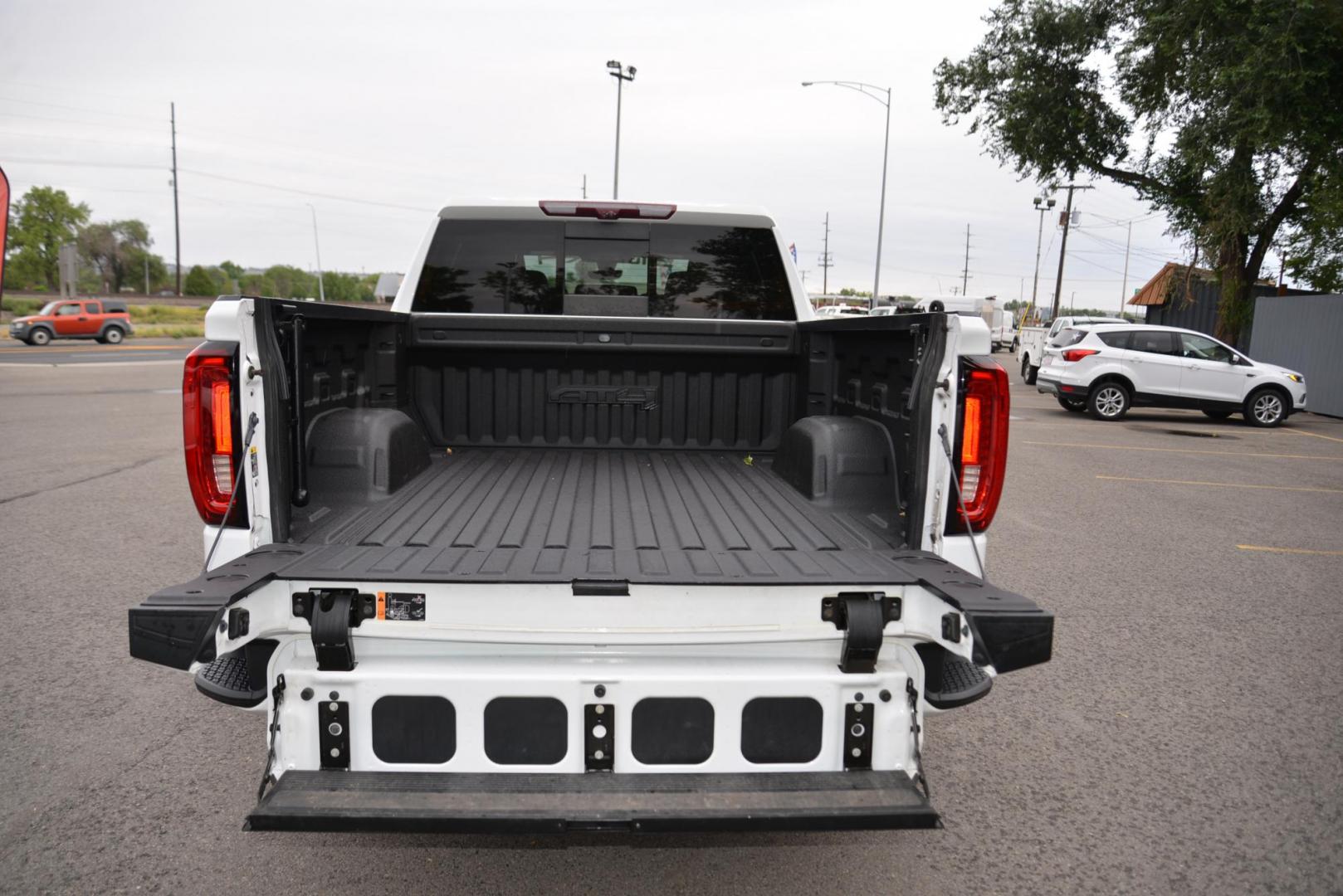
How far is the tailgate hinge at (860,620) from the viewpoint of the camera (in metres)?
2.44

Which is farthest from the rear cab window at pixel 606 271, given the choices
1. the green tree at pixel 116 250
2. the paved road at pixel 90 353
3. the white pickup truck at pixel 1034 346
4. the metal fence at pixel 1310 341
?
the green tree at pixel 116 250

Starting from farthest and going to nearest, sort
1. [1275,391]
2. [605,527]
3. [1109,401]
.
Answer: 1. [1109,401]
2. [1275,391]
3. [605,527]

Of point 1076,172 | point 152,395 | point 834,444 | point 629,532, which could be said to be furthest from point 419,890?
point 1076,172

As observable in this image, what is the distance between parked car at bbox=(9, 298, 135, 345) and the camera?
34.3m

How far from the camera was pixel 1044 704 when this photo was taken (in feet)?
14.2

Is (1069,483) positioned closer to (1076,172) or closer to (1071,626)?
(1071,626)

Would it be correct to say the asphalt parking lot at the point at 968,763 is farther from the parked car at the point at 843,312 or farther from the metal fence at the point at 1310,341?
the metal fence at the point at 1310,341

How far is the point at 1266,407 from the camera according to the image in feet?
56.2

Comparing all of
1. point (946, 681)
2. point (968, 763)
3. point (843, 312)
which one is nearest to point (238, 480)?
point (946, 681)

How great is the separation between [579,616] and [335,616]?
0.63 metres

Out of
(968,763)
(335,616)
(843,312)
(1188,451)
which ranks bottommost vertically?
(968,763)

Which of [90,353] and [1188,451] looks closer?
[1188,451]

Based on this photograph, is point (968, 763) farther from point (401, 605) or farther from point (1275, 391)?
point (1275, 391)

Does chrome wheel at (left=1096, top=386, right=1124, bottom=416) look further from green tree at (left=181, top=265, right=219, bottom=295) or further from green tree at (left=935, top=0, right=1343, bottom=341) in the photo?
green tree at (left=181, top=265, right=219, bottom=295)
